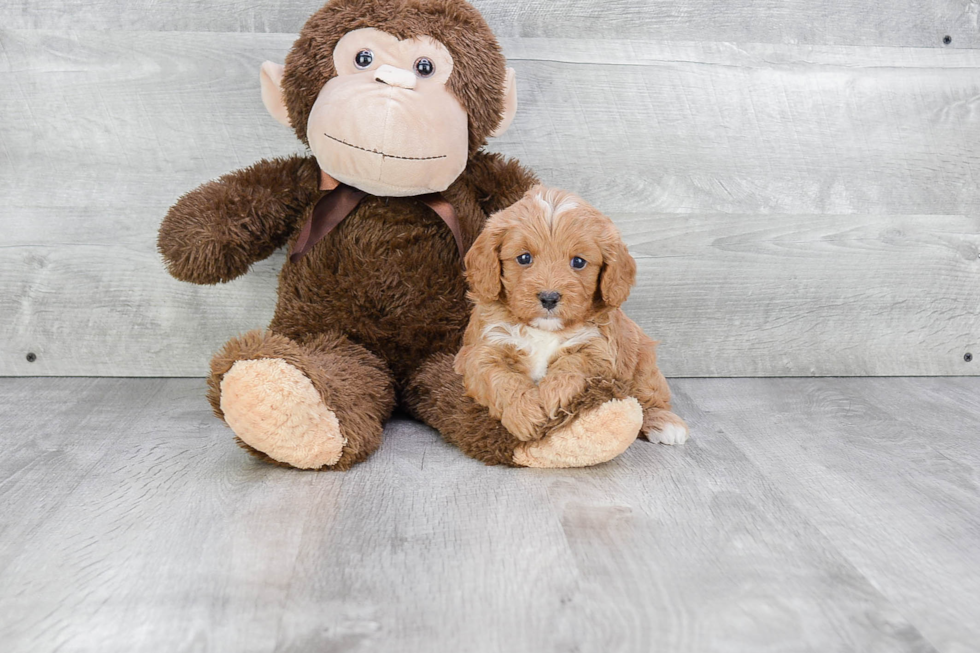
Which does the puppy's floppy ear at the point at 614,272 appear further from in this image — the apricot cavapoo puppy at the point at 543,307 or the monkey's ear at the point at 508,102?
the monkey's ear at the point at 508,102

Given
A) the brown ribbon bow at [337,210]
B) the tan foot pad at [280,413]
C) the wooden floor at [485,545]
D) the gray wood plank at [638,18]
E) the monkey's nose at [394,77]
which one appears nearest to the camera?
the wooden floor at [485,545]

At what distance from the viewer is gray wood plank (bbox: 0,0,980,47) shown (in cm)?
144

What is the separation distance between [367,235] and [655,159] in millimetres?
569

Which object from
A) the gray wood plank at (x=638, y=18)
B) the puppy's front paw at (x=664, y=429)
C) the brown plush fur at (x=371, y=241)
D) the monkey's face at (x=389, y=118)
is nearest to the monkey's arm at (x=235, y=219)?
the brown plush fur at (x=371, y=241)

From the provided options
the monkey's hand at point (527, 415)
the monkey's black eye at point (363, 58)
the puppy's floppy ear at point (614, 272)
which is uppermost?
the monkey's black eye at point (363, 58)

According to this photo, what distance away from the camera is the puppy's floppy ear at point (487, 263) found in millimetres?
1032

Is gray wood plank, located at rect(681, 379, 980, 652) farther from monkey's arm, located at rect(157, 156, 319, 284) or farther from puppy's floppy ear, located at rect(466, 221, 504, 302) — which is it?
monkey's arm, located at rect(157, 156, 319, 284)

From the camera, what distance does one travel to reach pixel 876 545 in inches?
35.3

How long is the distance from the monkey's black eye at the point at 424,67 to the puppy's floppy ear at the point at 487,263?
0.82ft

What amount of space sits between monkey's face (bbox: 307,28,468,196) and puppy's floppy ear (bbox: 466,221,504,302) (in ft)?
0.52

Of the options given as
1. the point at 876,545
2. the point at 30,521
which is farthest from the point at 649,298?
the point at 30,521

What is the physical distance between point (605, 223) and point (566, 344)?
152mm

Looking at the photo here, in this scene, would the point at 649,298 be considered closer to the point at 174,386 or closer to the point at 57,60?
the point at 174,386

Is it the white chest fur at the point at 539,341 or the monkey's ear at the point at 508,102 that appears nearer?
the white chest fur at the point at 539,341
